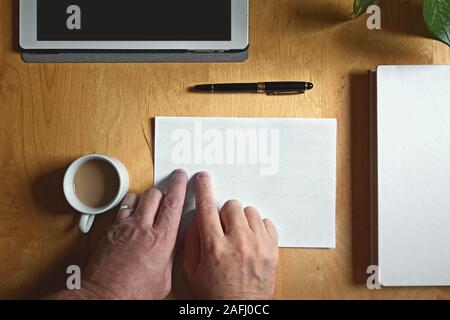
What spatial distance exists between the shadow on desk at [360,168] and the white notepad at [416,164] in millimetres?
22

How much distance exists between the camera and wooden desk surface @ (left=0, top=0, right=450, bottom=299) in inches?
28.1

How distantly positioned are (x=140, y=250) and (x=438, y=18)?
0.53 m

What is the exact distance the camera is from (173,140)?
71 cm

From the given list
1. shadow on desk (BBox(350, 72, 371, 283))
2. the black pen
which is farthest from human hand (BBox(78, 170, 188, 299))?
shadow on desk (BBox(350, 72, 371, 283))

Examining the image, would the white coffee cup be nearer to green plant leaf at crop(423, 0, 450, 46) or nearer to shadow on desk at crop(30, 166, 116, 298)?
shadow on desk at crop(30, 166, 116, 298)

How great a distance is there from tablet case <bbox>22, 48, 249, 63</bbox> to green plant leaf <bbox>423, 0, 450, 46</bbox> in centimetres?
26

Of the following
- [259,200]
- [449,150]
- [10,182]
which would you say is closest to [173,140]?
[259,200]

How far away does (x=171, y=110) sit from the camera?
2.37 ft

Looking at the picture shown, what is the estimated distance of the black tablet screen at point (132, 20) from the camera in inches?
27.5

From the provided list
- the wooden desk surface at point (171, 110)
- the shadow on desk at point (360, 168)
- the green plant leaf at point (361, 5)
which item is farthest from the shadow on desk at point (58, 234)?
the green plant leaf at point (361, 5)

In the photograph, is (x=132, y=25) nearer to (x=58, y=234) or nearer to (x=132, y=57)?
(x=132, y=57)

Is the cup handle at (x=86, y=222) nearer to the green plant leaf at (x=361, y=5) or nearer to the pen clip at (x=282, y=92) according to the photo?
the pen clip at (x=282, y=92)

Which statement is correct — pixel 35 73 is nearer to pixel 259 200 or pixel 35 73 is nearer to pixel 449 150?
pixel 259 200

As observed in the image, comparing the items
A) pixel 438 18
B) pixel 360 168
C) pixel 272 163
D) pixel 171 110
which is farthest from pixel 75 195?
pixel 438 18
